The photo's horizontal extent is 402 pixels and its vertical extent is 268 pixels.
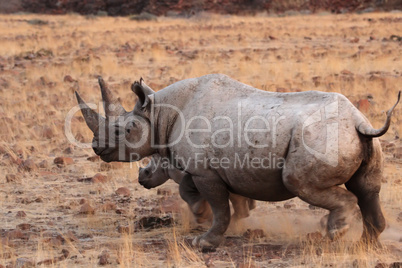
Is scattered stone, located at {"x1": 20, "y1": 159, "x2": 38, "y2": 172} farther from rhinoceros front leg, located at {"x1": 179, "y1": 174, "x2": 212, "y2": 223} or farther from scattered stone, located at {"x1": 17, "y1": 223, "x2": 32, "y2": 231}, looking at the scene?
rhinoceros front leg, located at {"x1": 179, "y1": 174, "x2": 212, "y2": 223}

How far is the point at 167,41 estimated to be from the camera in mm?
26188

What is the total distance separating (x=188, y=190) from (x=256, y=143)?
3.47 ft

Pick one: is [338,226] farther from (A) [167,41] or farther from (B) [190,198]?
(A) [167,41]

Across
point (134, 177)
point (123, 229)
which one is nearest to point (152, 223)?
point (123, 229)

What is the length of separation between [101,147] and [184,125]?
2.82 feet

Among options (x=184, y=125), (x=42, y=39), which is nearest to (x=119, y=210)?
(x=184, y=125)

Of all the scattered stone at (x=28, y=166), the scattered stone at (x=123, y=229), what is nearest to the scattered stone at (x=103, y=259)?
the scattered stone at (x=123, y=229)

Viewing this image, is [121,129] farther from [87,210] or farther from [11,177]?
[11,177]

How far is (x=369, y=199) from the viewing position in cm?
575

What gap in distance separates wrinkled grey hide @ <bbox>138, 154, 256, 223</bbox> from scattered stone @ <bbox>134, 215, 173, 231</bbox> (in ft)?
1.15

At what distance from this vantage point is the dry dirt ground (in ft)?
19.4

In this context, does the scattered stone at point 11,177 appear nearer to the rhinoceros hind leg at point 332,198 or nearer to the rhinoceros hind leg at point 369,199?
the rhinoceros hind leg at point 332,198

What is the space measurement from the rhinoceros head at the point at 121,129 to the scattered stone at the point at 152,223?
2.69ft

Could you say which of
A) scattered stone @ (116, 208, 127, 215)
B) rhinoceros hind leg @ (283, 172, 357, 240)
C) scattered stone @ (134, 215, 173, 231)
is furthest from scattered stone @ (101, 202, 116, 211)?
rhinoceros hind leg @ (283, 172, 357, 240)
